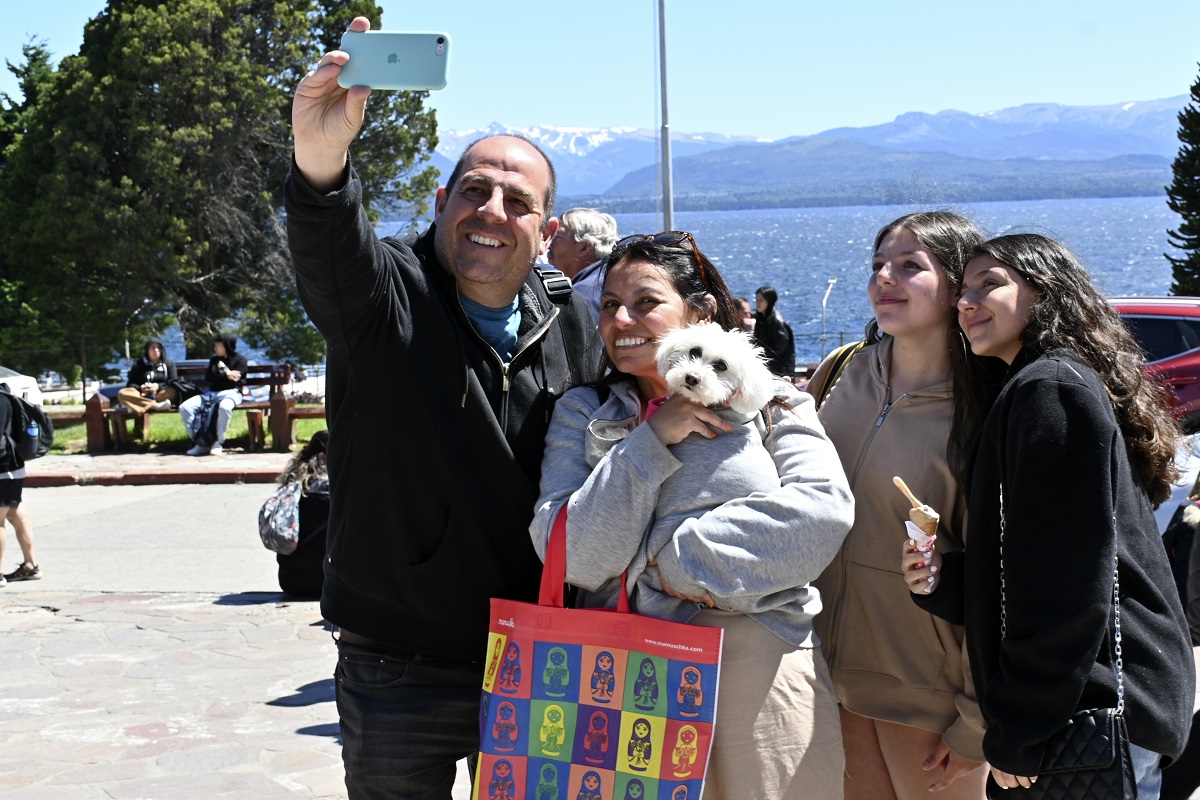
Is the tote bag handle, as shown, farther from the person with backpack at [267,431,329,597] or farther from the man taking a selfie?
the person with backpack at [267,431,329,597]

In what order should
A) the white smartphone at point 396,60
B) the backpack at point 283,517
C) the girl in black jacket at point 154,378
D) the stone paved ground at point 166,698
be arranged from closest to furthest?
1. the white smartphone at point 396,60
2. the stone paved ground at point 166,698
3. the backpack at point 283,517
4. the girl in black jacket at point 154,378

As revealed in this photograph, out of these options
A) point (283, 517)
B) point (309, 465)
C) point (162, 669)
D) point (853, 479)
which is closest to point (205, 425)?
point (283, 517)

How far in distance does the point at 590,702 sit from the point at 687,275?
3.40 feet

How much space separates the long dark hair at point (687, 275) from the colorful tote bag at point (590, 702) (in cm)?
62

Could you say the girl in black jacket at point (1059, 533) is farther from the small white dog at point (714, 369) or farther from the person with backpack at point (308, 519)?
the person with backpack at point (308, 519)

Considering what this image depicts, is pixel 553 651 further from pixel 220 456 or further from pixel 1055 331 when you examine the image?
pixel 220 456

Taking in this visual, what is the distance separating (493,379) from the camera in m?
2.87

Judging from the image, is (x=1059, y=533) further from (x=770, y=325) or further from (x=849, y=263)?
(x=849, y=263)

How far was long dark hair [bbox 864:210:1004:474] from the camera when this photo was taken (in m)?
3.00

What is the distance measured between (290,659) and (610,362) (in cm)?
486

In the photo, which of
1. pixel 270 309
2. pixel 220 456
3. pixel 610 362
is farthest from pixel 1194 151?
pixel 610 362

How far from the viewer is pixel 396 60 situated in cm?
241

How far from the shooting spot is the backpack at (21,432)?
9.03 metres

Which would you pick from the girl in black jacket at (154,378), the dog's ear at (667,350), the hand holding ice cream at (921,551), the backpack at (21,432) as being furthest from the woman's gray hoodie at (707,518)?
the girl in black jacket at (154,378)
